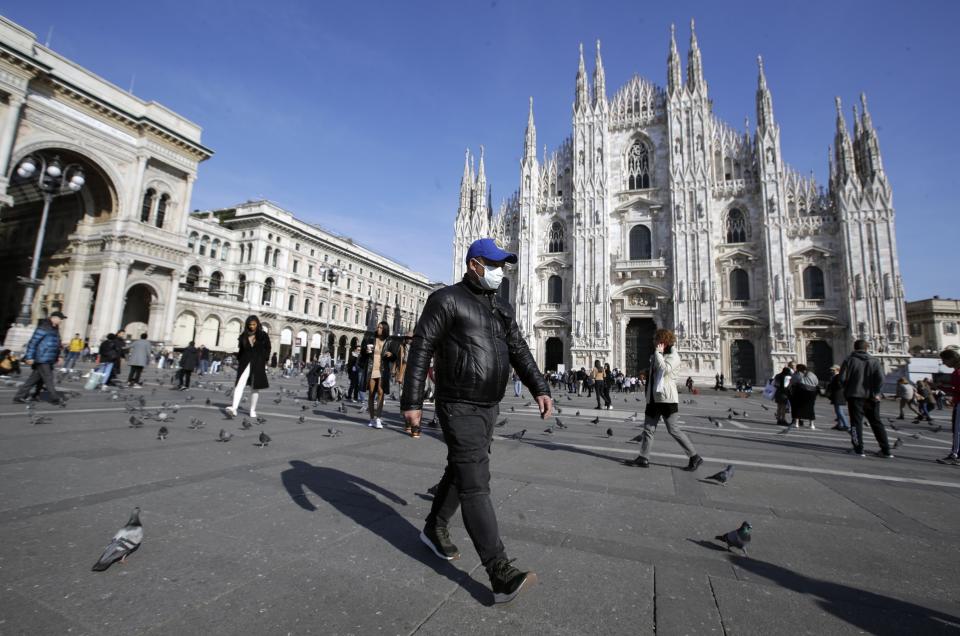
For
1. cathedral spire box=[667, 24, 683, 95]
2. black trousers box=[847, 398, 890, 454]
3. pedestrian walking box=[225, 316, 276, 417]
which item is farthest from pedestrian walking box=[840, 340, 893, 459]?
cathedral spire box=[667, 24, 683, 95]

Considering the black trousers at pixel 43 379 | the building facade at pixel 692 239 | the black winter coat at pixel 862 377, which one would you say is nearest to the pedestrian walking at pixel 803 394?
the black winter coat at pixel 862 377

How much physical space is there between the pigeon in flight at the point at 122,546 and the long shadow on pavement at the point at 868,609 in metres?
3.04

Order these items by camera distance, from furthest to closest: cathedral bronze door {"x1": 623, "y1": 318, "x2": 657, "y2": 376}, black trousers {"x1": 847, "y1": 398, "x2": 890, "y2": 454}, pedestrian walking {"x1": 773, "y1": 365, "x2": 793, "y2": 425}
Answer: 1. cathedral bronze door {"x1": 623, "y1": 318, "x2": 657, "y2": 376}
2. pedestrian walking {"x1": 773, "y1": 365, "x2": 793, "y2": 425}
3. black trousers {"x1": 847, "y1": 398, "x2": 890, "y2": 454}

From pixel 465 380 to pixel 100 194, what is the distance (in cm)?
3451

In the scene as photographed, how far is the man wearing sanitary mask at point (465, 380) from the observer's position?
213cm

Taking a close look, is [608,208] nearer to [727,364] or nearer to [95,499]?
[727,364]

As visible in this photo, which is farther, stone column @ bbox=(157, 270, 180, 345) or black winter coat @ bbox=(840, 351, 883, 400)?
stone column @ bbox=(157, 270, 180, 345)

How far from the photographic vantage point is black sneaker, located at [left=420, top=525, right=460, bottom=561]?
89.1 inches

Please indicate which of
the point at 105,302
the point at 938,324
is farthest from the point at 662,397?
the point at 938,324

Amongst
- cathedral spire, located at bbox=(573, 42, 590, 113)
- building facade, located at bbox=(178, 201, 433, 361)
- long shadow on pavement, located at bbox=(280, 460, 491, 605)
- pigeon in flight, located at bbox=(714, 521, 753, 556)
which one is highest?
cathedral spire, located at bbox=(573, 42, 590, 113)

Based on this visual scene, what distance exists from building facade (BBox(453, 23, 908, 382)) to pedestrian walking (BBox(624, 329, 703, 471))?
24.2m

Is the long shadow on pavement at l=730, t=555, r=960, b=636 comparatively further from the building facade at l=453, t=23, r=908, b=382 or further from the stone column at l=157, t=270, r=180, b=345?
the stone column at l=157, t=270, r=180, b=345

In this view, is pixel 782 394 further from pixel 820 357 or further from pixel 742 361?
pixel 820 357

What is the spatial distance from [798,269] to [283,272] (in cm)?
4026
